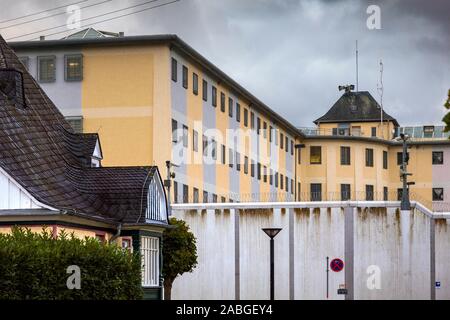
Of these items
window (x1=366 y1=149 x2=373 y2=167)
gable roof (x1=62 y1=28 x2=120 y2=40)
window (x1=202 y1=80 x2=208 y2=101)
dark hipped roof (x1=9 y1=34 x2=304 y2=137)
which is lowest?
window (x1=366 y1=149 x2=373 y2=167)

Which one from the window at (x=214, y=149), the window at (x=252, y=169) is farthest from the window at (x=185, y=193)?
the window at (x=252, y=169)

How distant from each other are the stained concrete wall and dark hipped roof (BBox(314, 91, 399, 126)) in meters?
61.9

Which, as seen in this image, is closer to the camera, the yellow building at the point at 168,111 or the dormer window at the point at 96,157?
the dormer window at the point at 96,157

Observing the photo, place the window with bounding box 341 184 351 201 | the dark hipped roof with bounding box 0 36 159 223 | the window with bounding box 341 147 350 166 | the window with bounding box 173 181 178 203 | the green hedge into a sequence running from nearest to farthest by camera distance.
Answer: the green hedge
the dark hipped roof with bounding box 0 36 159 223
the window with bounding box 173 181 178 203
the window with bounding box 341 184 351 201
the window with bounding box 341 147 350 166

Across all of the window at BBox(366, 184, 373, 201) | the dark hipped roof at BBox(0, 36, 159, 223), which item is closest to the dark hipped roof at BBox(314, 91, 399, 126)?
the window at BBox(366, 184, 373, 201)

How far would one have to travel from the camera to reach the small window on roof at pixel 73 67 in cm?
6397

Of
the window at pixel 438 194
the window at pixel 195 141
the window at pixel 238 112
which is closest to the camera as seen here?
the window at pixel 195 141

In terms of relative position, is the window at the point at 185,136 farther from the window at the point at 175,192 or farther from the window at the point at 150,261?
the window at the point at 150,261

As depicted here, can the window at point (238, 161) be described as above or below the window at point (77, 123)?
below

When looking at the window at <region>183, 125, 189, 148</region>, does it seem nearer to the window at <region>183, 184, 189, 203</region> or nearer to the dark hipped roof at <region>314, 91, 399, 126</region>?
the window at <region>183, 184, 189, 203</region>

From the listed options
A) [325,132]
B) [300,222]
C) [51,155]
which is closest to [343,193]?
[325,132]

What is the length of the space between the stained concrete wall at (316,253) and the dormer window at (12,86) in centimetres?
2392

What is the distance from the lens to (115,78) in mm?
62812

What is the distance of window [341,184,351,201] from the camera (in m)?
99.5
